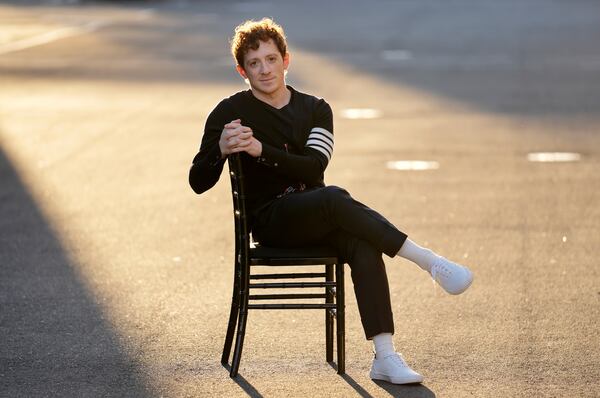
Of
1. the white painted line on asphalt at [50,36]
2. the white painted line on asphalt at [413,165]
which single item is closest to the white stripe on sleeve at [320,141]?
the white painted line on asphalt at [413,165]

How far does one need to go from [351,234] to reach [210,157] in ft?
2.29

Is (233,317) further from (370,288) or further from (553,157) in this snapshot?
(553,157)

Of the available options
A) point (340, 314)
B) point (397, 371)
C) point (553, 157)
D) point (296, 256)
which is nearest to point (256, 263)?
point (296, 256)

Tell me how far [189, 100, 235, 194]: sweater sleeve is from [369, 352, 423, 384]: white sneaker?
1091mm

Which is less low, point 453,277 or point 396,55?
point 453,277

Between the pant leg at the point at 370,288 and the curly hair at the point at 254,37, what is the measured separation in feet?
3.21

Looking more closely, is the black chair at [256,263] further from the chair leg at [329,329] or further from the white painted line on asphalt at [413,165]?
the white painted line on asphalt at [413,165]

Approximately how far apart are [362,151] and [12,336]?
6462mm

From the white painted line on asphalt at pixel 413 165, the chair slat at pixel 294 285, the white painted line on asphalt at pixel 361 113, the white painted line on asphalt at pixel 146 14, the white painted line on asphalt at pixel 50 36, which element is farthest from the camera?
the white painted line on asphalt at pixel 146 14

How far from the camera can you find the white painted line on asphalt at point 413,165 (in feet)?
40.1

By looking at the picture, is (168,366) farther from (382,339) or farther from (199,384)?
(382,339)

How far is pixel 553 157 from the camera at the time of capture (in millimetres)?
12656

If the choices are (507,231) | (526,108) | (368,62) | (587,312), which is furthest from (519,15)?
(587,312)

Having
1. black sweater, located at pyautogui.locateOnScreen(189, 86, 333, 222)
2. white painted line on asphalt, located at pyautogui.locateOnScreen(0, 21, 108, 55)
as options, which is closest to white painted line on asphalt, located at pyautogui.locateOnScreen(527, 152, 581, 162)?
black sweater, located at pyautogui.locateOnScreen(189, 86, 333, 222)
